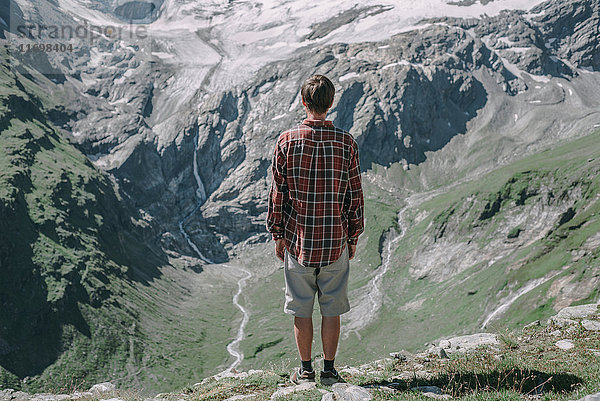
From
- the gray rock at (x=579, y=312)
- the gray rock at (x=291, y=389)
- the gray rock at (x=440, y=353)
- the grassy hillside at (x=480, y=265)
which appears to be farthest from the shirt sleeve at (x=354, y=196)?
the grassy hillside at (x=480, y=265)

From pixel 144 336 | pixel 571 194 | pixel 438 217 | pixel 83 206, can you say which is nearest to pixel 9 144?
pixel 83 206

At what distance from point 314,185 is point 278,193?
795mm

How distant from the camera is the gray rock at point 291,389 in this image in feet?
31.0

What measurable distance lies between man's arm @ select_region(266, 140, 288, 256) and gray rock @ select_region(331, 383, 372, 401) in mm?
3218

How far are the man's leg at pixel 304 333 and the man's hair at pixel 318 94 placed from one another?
4.45 meters

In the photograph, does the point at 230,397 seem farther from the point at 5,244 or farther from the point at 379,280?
the point at 379,280

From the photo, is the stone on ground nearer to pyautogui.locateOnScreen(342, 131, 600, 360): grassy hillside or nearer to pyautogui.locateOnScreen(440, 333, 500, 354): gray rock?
pyautogui.locateOnScreen(440, 333, 500, 354): gray rock

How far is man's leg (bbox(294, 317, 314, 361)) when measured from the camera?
9.48m

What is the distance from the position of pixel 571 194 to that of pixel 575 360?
104 meters

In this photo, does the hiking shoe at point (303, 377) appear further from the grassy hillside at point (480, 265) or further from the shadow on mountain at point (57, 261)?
the shadow on mountain at point (57, 261)

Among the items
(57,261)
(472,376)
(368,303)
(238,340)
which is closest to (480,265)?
(368,303)

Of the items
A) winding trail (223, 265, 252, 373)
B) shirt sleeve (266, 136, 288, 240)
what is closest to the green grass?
shirt sleeve (266, 136, 288, 240)

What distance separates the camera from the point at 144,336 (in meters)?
129

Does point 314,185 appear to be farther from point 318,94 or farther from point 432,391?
point 432,391
